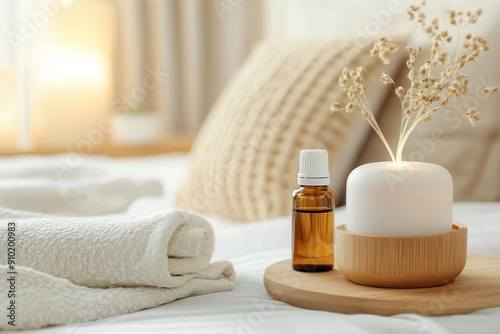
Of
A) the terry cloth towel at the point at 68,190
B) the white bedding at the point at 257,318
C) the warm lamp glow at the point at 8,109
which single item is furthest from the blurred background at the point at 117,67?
the white bedding at the point at 257,318

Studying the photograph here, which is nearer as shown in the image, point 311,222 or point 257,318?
point 257,318

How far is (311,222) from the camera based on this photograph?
85 centimetres

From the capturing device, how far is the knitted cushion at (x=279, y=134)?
1358 mm

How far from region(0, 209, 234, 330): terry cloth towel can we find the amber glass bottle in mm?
110

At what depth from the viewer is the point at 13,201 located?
1350mm

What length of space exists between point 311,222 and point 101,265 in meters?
0.25

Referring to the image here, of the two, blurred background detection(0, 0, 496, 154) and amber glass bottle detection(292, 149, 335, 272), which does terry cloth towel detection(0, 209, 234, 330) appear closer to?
amber glass bottle detection(292, 149, 335, 272)

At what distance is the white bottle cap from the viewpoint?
2.75 feet

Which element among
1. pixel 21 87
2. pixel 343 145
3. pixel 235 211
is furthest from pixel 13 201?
pixel 21 87

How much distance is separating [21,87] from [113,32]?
45cm

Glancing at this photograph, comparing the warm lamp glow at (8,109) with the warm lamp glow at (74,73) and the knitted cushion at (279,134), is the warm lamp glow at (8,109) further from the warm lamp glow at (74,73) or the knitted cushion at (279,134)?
the knitted cushion at (279,134)

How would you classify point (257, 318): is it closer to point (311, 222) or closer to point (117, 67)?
point (311, 222)

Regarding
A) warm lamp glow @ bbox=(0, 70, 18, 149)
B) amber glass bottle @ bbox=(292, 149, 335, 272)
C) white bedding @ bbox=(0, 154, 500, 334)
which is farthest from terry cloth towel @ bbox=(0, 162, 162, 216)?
warm lamp glow @ bbox=(0, 70, 18, 149)

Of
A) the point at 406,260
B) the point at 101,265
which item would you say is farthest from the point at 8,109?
the point at 406,260
